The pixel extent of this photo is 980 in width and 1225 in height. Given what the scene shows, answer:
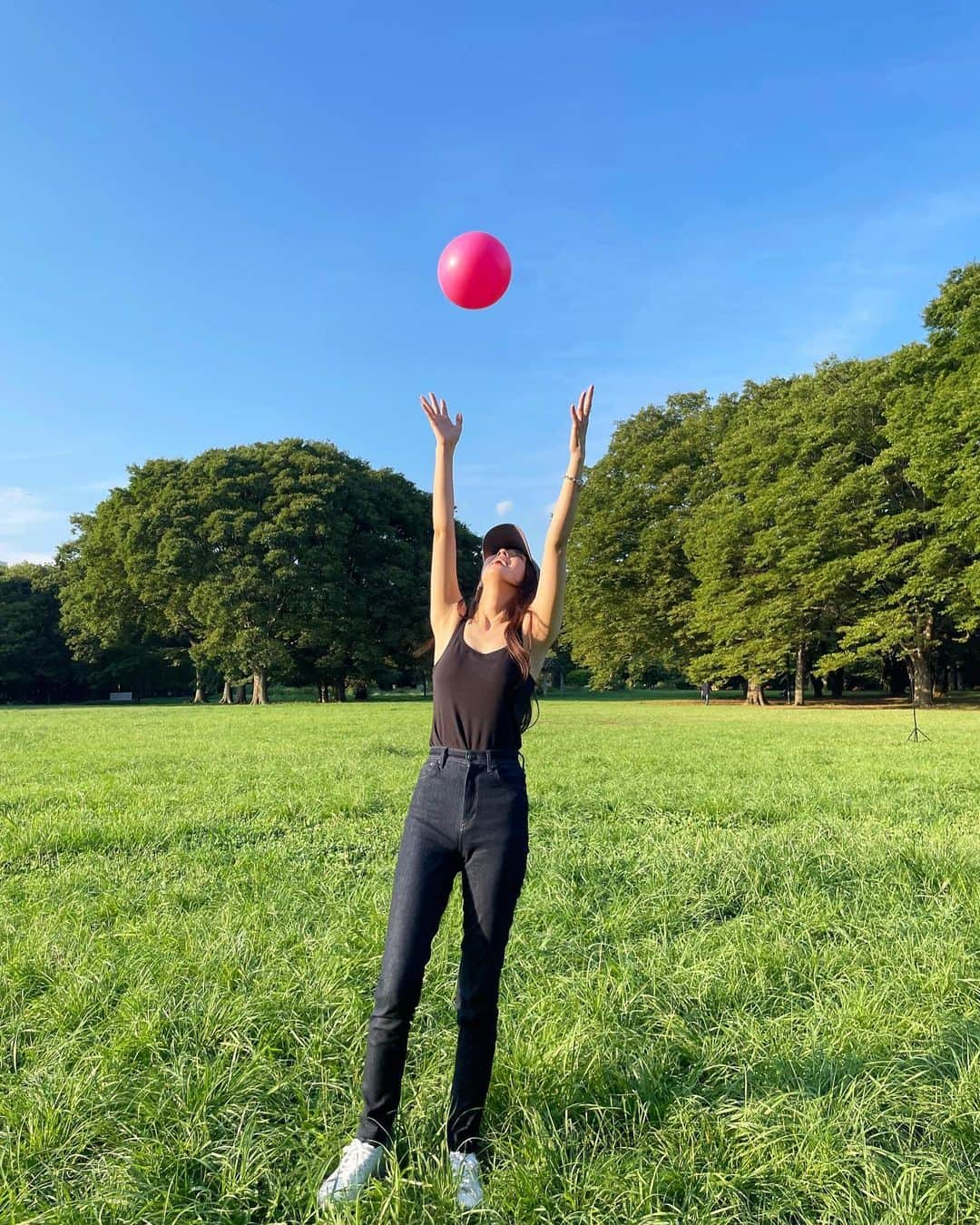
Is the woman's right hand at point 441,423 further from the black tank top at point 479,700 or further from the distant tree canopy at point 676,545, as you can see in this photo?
the distant tree canopy at point 676,545

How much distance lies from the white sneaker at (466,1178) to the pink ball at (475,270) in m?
3.92

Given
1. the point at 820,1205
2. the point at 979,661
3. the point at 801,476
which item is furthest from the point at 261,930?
the point at 979,661

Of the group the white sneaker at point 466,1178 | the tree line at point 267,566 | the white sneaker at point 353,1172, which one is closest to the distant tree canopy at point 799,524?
the tree line at point 267,566

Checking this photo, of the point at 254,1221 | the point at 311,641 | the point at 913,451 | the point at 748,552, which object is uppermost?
the point at 913,451

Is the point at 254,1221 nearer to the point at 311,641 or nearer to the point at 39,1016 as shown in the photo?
the point at 39,1016

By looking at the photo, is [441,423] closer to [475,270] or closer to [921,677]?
[475,270]

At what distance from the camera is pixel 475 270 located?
13.4 ft

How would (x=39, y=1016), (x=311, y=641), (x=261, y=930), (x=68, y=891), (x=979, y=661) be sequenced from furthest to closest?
(x=979, y=661)
(x=311, y=641)
(x=68, y=891)
(x=261, y=930)
(x=39, y=1016)

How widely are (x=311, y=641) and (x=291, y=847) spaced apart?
32776mm

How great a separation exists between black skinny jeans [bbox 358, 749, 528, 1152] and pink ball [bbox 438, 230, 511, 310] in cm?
268

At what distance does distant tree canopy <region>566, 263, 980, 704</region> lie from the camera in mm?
28344

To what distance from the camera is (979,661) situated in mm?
50719

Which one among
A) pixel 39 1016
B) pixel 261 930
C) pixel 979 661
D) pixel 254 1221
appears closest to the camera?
pixel 254 1221

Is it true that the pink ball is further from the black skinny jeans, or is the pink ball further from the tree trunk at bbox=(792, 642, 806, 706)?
the tree trunk at bbox=(792, 642, 806, 706)
